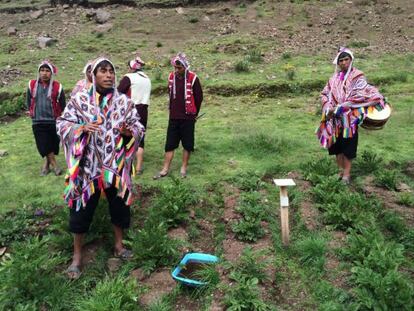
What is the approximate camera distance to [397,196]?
19.7 feet

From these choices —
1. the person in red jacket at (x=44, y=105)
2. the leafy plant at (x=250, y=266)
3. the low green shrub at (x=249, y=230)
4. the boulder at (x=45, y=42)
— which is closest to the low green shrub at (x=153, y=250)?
the leafy plant at (x=250, y=266)

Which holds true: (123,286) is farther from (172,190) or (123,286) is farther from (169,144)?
(169,144)

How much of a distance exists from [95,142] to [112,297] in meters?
1.44

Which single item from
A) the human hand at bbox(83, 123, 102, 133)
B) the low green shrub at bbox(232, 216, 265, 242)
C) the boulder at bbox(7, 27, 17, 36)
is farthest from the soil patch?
the boulder at bbox(7, 27, 17, 36)

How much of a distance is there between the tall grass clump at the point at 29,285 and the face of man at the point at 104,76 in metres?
1.62

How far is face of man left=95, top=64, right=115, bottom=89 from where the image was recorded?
4.29 metres

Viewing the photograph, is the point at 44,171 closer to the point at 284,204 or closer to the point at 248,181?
the point at 248,181

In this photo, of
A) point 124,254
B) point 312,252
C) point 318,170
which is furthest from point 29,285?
point 318,170

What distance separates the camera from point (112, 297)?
3889mm

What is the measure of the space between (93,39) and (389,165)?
48.3 feet

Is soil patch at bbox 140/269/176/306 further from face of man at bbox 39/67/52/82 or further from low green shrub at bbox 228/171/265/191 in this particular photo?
face of man at bbox 39/67/52/82

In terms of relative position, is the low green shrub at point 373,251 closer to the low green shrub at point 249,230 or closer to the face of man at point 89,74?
the low green shrub at point 249,230

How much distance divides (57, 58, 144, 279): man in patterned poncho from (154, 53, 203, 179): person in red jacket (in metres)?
2.17

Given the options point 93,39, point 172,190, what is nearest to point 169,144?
point 172,190
